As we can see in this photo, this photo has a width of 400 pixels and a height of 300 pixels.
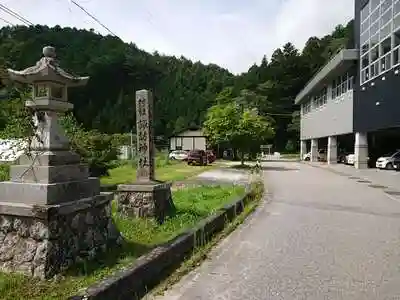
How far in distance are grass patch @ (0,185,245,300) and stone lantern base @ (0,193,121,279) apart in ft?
0.58

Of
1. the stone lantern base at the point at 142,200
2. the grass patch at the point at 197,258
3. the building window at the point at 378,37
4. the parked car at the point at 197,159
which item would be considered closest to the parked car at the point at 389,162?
the building window at the point at 378,37

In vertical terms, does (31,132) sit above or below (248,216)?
above

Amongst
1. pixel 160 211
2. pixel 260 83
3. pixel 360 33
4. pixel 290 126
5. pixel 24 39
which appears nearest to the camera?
pixel 160 211

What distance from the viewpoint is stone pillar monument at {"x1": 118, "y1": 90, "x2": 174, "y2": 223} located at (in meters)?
10.4

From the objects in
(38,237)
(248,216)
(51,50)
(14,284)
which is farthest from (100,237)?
(248,216)

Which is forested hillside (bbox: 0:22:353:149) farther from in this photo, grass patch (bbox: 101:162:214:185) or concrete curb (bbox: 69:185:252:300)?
concrete curb (bbox: 69:185:252:300)

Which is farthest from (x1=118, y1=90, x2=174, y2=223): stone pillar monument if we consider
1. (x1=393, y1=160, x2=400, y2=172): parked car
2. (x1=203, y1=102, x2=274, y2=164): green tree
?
(x1=203, y1=102, x2=274, y2=164): green tree

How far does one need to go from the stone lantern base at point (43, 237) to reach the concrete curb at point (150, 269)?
853mm

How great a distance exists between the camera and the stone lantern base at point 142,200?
10344mm

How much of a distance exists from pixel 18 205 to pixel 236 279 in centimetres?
304

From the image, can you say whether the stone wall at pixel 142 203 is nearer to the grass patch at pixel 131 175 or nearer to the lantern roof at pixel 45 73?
the lantern roof at pixel 45 73

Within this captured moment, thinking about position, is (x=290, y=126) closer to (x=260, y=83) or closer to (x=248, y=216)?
(x=260, y=83)

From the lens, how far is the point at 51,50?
259 inches

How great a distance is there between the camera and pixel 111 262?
251 inches
